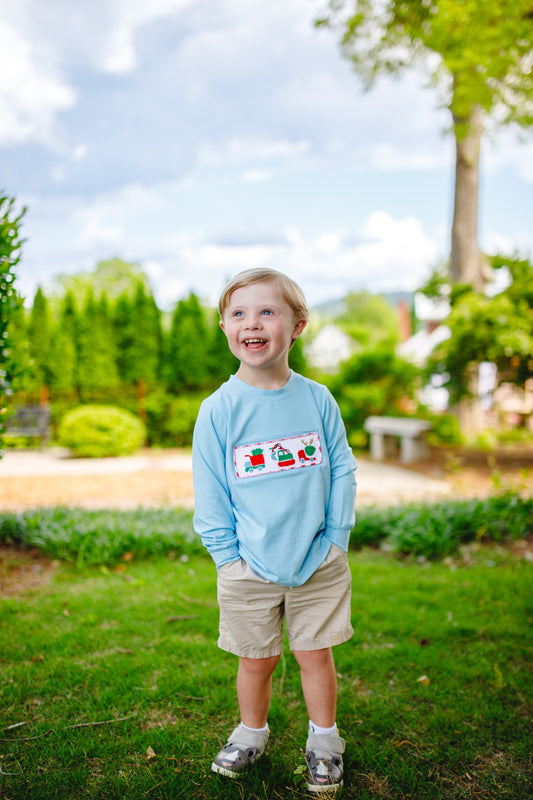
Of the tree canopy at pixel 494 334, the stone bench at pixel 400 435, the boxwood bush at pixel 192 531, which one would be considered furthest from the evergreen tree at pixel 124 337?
the boxwood bush at pixel 192 531

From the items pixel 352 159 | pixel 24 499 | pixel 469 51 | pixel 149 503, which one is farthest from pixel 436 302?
pixel 352 159

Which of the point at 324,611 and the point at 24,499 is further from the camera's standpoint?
the point at 24,499

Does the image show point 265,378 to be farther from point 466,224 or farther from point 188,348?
point 188,348

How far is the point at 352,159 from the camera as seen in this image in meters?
45.2

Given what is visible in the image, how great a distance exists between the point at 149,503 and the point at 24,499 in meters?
1.51

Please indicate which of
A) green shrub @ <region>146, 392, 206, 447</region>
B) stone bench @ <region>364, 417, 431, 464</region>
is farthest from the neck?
green shrub @ <region>146, 392, 206, 447</region>

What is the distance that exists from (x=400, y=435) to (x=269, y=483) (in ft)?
29.1

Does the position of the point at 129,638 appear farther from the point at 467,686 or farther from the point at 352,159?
the point at 352,159

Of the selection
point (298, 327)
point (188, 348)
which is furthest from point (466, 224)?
point (298, 327)

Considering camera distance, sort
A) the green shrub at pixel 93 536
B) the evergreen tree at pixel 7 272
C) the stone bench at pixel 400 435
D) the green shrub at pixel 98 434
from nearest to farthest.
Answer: the evergreen tree at pixel 7 272, the green shrub at pixel 93 536, the stone bench at pixel 400 435, the green shrub at pixel 98 434

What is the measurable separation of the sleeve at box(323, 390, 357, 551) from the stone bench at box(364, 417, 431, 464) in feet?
25.8

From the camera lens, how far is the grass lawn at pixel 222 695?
1884 mm

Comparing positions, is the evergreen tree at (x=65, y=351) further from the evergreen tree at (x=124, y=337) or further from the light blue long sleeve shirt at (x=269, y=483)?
the light blue long sleeve shirt at (x=269, y=483)

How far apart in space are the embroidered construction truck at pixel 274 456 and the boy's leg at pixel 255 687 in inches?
23.9
